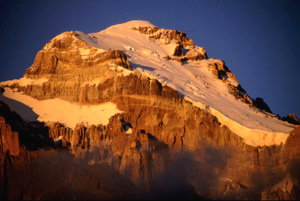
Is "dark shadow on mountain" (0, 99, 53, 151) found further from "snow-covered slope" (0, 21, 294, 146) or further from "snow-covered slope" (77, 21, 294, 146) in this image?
"snow-covered slope" (77, 21, 294, 146)

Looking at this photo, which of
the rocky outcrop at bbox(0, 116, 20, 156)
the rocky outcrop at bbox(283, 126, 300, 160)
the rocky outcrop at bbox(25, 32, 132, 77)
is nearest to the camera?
the rocky outcrop at bbox(0, 116, 20, 156)

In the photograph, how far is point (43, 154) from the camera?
9688cm

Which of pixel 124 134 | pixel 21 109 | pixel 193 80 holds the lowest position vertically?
pixel 124 134

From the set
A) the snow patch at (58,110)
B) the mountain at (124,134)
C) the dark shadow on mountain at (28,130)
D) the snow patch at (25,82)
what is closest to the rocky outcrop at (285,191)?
the mountain at (124,134)

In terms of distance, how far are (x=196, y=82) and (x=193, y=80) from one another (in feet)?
3.18

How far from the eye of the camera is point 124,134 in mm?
100562

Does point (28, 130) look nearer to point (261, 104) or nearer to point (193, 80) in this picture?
point (193, 80)

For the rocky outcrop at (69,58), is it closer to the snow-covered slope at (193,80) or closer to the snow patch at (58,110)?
the snow-covered slope at (193,80)

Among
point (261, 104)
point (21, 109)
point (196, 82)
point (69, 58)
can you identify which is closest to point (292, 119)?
point (261, 104)

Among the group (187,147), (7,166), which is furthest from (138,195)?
(7,166)

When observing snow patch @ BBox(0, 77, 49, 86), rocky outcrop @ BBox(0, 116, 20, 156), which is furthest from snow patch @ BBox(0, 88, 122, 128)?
rocky outcrop @ BBox(0, 116, 20, 156)

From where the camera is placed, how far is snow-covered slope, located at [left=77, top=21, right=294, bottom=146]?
104938 mm

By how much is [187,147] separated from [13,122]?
2771 centimetres

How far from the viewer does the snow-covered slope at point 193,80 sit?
105 metres
